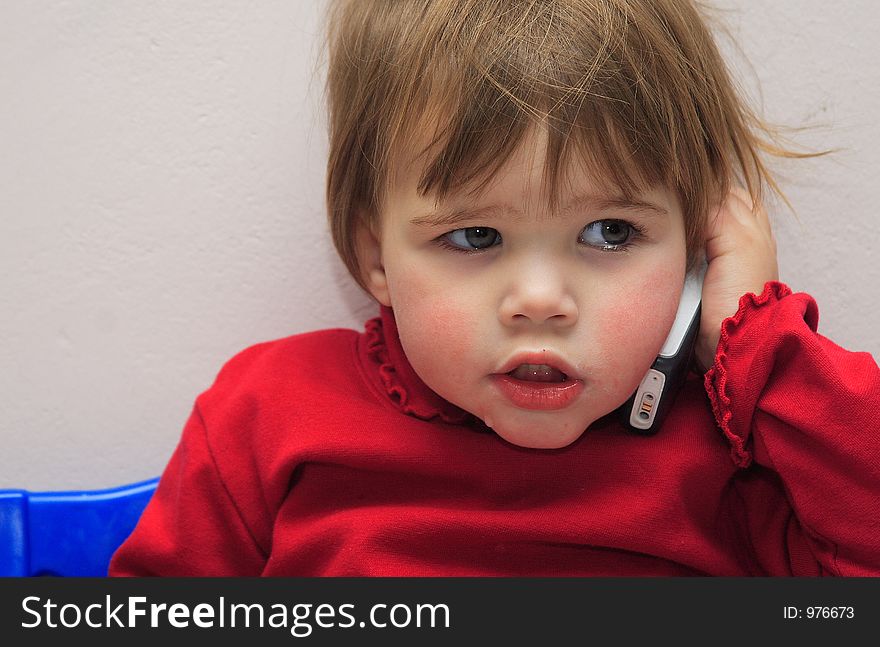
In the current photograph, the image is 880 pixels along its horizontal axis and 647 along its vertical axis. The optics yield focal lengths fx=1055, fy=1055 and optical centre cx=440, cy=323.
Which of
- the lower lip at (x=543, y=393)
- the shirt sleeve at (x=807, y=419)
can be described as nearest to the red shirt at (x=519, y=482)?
the shirt sleeve at (x=807, y=419)

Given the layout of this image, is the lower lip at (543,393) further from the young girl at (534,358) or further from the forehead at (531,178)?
the forehead at (531,178)

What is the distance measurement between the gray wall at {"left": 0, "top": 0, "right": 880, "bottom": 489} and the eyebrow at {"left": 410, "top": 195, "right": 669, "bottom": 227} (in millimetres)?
313

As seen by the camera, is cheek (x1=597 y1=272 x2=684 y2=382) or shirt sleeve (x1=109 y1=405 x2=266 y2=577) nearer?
cheek (x1=597 y1=272 x2=684 y2=382)

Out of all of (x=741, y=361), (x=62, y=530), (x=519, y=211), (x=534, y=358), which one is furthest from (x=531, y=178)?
(x=62, y=530)

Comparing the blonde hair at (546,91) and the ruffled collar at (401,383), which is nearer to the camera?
the blonde hair at (546,91)

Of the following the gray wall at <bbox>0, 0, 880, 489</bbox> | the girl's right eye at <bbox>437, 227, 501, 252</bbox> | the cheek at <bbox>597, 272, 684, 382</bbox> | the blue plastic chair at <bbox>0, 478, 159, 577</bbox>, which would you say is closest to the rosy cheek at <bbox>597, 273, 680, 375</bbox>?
the cheek at <bbox>597, 272, 684, 382</bbox>

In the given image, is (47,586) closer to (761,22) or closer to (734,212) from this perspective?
(734,212)

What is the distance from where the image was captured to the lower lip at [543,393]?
0.84 metres

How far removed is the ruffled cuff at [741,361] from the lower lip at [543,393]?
0.45 ft

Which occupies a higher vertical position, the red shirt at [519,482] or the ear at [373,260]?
the ear at [373,260]

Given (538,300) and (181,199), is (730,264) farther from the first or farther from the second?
(181,199)

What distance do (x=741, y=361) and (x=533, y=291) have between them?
21cm

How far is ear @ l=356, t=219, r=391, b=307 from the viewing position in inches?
37.4

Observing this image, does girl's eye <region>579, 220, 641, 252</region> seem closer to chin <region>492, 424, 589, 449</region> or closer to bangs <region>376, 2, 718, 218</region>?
bangs <region>376, 2, 718, 218</region>
